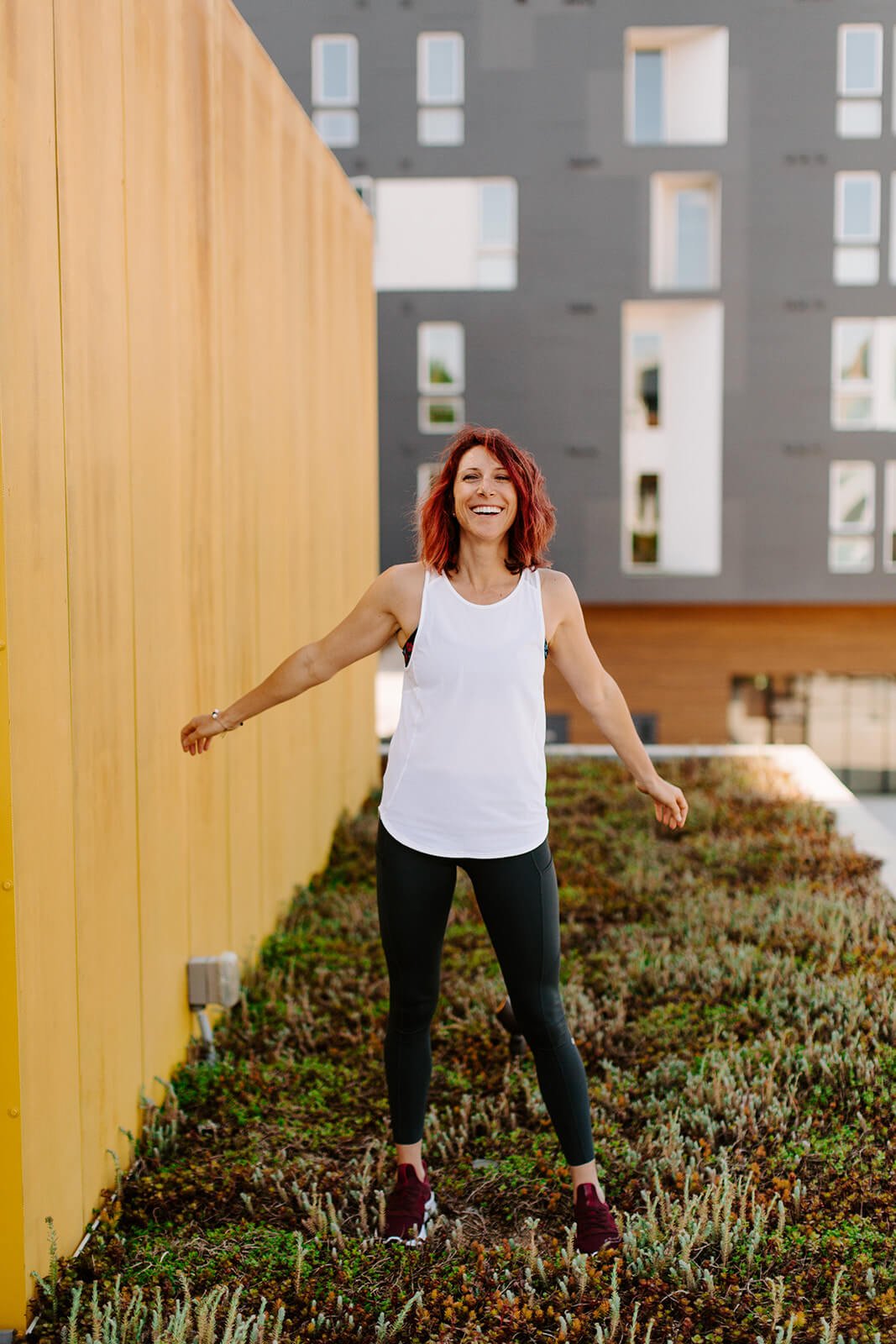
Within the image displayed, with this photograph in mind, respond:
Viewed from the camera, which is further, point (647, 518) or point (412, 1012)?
point (647, 518)

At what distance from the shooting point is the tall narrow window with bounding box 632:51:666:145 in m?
19.6

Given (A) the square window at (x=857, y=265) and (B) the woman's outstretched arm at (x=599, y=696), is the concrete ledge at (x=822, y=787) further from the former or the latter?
(A) the square window at (x=857, y=265)

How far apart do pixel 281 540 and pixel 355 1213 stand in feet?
9.82

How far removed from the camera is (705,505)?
20.2 meters

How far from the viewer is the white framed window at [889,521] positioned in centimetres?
2003

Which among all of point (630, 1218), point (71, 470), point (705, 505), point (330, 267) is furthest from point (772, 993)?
point (705, 505)

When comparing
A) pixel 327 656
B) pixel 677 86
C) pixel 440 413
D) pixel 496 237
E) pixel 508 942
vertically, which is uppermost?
pixel 677 86

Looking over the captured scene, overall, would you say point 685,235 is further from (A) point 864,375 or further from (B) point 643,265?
(A) point 864,375

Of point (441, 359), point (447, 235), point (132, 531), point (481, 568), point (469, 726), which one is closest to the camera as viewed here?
point (469, 726)

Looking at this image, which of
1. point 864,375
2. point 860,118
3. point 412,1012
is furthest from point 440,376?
point 412,1012

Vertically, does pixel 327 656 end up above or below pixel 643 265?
below

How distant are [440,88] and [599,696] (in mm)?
18265

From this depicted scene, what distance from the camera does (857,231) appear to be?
64.2 feet

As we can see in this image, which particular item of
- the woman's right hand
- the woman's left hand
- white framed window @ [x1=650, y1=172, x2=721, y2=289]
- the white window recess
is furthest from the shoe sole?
white framed window @ [x1=650, y1=172, x2=721, y2=289]
